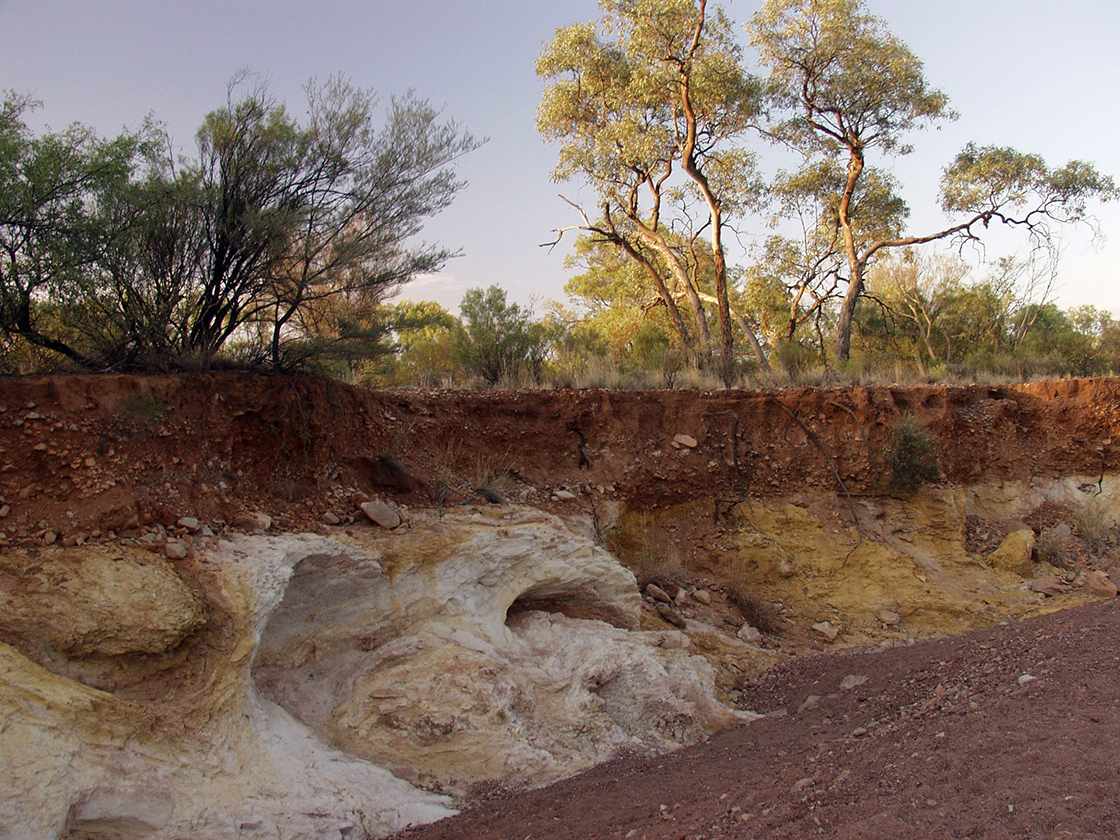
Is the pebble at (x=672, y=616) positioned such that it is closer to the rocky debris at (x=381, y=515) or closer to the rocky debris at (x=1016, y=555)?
the rocky debris at (x=381, y=515)

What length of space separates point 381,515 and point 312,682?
62.0 inches

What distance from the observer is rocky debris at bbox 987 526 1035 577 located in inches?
380

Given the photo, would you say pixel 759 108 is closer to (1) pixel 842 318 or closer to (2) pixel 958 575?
(1) pixel 842 318

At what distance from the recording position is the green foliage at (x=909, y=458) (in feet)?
33.1

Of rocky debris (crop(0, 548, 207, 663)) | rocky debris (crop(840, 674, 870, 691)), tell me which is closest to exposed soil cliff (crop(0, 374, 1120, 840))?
rocky debris (crop(0, 548, 207, 663))

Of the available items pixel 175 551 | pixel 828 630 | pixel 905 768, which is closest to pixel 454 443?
pixel 175 551

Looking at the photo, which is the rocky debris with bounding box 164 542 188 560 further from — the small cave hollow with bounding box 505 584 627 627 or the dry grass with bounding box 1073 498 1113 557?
the dry grass with bounding box 1073 498 1113 557

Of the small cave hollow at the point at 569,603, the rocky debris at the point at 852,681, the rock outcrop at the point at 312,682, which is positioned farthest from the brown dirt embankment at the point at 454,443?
the rocky debris at the point at 852,681

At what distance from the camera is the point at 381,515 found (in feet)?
19.7

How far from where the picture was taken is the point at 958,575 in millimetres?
9430

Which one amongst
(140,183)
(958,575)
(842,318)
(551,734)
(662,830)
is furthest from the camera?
(842,318)

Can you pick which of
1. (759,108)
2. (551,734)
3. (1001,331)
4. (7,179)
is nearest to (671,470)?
(551,734)

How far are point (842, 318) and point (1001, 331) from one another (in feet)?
22.4

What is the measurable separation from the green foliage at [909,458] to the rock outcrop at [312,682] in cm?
534
